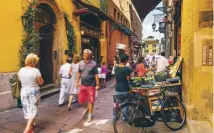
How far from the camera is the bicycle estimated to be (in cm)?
468

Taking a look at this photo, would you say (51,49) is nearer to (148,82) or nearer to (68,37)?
(68,37)

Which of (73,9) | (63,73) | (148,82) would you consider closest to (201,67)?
(148,82)

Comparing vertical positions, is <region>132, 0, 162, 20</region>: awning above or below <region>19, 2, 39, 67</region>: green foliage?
above

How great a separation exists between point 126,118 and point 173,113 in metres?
1.18

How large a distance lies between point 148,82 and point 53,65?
549 cm

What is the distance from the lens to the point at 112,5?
20.2m

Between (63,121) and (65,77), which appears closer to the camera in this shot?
(63,121)

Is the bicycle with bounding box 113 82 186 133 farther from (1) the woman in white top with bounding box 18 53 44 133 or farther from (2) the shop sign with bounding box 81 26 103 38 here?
(2) the shop sign with bounding box 81 26 103 38

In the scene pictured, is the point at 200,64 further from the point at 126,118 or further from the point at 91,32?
the point at 91,32

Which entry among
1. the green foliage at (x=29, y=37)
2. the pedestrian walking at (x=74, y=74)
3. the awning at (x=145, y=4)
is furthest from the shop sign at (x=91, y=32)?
the pedestrian walking at (x=74, y=74)

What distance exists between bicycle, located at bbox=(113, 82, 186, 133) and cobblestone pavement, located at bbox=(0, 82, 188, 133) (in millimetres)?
262

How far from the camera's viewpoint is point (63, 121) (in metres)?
5.75

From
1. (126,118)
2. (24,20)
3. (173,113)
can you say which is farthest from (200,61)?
(24,20)

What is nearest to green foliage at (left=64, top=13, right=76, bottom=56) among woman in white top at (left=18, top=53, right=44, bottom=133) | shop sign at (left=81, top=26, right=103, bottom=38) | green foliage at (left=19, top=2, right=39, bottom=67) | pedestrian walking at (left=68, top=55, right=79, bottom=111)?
shop sign at (left=81, top=26, right=103, bottom=38)
